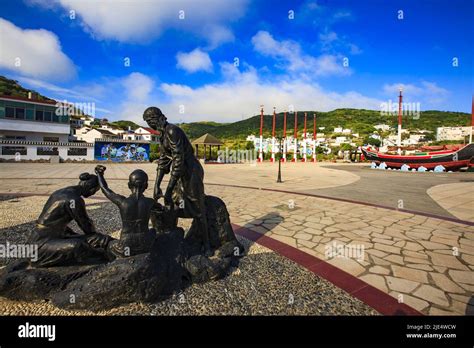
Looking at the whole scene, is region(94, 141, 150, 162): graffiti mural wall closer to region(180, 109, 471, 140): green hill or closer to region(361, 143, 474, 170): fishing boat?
region(361, 143, 474, 170): fishing boat

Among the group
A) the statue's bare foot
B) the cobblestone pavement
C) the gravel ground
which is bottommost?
the gravel ground

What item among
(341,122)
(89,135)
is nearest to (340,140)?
(341,122)

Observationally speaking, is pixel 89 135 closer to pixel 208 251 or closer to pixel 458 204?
pixel 208 251

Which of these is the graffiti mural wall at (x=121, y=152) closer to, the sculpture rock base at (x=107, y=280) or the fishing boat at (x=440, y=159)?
the fishing boat at (x=440, y=159)

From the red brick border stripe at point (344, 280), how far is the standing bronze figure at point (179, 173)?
1345 mm

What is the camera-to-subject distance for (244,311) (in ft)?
8.39

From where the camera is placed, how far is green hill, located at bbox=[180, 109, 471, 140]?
8750cm

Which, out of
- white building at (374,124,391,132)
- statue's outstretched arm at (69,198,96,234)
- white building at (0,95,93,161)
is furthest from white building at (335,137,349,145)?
statue's outstretched arm at (69,198,96,234)

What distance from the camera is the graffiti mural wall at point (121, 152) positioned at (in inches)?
1203

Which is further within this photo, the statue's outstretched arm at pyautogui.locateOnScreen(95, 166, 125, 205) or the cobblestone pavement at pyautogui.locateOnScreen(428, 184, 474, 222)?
the cobblestone pavement at pyautogui.locateOnScreen(428, 184, 474, 222)

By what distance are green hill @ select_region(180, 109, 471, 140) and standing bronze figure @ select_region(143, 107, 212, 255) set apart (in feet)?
244

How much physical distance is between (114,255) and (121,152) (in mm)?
32213
